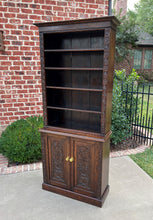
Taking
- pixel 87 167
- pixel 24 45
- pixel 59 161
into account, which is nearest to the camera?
pixel 87 167

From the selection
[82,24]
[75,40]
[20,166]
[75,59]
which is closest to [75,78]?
[75,59]

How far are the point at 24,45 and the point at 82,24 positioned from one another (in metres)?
1.73

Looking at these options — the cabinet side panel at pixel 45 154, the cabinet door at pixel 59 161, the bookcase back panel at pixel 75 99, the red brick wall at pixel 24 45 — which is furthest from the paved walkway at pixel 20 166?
the bookcase back panel at pixel 75 99

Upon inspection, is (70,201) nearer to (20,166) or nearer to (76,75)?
(20,166)

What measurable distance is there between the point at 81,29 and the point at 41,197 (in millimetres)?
2062

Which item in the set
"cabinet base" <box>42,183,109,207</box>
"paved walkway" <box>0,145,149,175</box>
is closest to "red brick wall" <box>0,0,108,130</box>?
"paved walkway" <box>0,145,149,175</box>

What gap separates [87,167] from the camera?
81.6 inches

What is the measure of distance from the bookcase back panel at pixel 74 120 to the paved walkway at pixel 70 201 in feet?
2.95

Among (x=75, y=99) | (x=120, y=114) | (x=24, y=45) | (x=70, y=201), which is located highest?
(x=24, y=45)

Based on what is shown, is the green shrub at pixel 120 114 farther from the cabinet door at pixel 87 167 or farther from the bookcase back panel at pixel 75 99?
the cabinet door at pixel 87 167

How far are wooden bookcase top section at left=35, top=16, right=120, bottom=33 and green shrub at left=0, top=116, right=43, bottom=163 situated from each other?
1712mm

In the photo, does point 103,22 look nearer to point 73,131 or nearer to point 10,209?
point 73,131

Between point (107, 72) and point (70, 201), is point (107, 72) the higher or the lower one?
the higher one

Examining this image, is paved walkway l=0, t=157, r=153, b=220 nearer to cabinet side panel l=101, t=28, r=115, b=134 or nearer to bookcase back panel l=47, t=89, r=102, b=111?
cabinet side panel l=101, t=28, r=115, b=134
